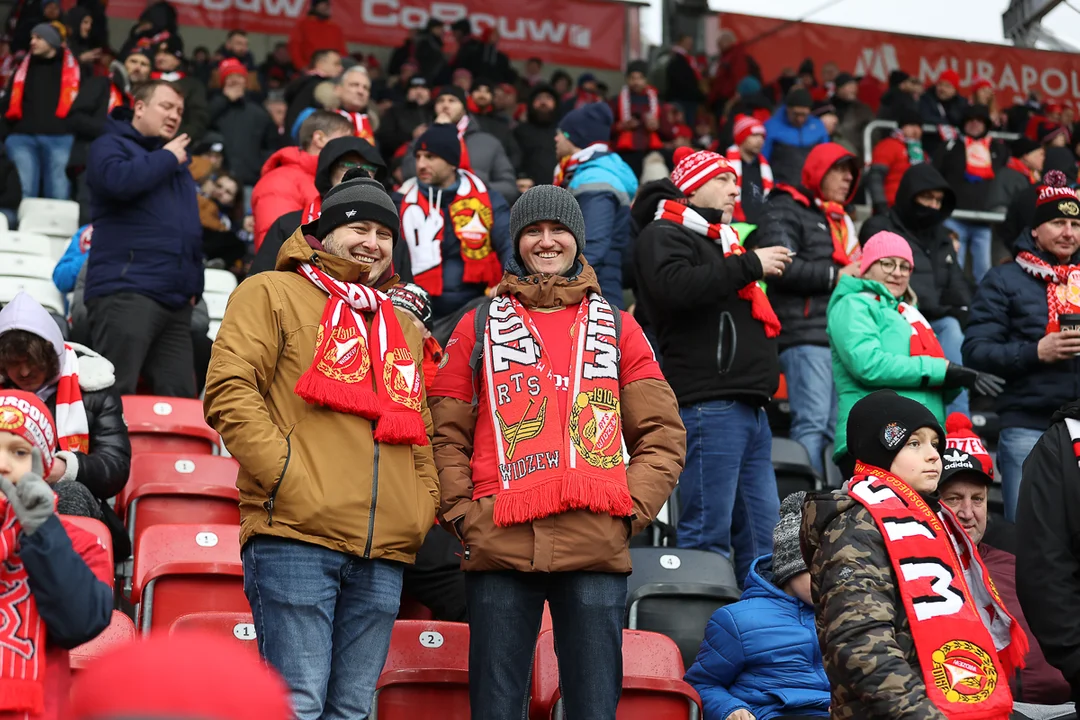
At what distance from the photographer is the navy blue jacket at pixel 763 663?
4.23 m

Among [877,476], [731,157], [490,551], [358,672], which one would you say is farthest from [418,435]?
[731,157]

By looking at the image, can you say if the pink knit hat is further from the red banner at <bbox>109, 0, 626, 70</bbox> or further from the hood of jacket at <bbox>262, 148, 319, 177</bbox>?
the red banner at <bbox>109, 0, 626, 70</bbox>

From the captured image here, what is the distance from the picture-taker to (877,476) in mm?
3736

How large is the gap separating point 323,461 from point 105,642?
889 millimetres

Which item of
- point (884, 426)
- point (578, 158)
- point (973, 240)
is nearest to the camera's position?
point (884, 426)

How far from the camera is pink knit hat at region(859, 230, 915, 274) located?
19.7 feet

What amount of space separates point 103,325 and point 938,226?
4555mm

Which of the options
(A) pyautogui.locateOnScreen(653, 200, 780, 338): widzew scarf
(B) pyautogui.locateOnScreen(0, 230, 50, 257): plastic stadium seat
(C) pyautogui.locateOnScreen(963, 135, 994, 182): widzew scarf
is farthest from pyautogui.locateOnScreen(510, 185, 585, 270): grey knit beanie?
(C) pyautogui.locateOnScreen(963, 135, 994, 182): widzew scarf

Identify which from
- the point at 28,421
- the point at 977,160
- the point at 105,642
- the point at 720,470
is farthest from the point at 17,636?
the point at 977,160

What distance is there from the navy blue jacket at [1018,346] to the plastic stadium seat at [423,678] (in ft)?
10.6

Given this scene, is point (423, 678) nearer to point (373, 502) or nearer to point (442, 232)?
point (373, 502)

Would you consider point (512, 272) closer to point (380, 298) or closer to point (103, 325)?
point (380, 298)

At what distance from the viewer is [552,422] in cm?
376

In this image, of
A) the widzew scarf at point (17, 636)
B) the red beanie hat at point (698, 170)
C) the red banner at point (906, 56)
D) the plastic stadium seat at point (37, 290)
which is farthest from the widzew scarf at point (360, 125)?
the red banner at point (906, 56)
